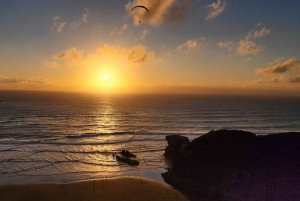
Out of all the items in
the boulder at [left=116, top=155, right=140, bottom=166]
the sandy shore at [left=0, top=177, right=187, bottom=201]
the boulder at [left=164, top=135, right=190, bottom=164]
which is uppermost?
the boulder at [left=164, top=135, right=190, bottom=164]

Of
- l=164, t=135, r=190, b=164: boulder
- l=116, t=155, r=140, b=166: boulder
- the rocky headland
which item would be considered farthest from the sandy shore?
l=164, t=135, r=190, b=164: boulder

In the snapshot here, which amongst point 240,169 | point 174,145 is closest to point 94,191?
point 240,169

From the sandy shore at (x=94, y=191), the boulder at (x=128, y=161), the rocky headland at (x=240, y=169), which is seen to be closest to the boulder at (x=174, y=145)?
the boulder at (x=128, y=161)

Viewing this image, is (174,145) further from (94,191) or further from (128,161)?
(94,191)

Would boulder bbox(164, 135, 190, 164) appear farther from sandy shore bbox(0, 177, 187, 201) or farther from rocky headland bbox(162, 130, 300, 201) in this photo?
sandy shore bbox(0, 177, 187, 201)

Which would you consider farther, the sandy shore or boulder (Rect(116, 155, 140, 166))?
boulder (Rect(116, 155, 140, 166))

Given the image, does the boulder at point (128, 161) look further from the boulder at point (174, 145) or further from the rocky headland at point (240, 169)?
the rocky headland at point (240, 169)

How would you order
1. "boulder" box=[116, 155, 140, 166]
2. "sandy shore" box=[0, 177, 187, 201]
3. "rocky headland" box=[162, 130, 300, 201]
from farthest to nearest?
"boulder" box=[116, 155, 140, 166] → "sandy shore" box=[0, 177, 187, 201] → "rocky headland" box=[162, 130, 300, 201]
